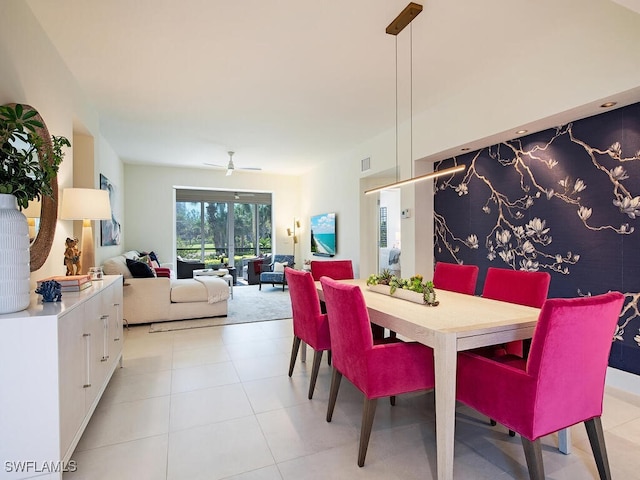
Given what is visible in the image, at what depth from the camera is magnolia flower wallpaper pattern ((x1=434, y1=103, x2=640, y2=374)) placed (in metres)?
2.72

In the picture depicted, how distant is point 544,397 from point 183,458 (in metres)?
1.86

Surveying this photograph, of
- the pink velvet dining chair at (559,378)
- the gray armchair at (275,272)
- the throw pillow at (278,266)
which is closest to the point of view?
the pink velvet dining chair at (559,378)

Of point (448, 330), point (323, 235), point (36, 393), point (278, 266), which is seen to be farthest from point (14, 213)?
point (278, 266)

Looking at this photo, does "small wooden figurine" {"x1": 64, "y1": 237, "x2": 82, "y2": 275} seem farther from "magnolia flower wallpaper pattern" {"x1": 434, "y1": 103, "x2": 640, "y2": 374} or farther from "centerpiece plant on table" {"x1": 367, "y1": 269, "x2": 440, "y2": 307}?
"magnolia flower wallpaper pattern" {"x1": 434, "y1": 103, "x2": 640, "y2": 374}

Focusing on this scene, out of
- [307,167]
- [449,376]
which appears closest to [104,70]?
[449,376]

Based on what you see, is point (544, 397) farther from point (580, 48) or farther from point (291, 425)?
point (580, 48)

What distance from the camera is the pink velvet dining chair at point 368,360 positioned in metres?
1.87

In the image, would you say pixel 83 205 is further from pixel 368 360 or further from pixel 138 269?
pixel 368 360

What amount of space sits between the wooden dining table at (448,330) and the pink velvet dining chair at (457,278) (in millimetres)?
695

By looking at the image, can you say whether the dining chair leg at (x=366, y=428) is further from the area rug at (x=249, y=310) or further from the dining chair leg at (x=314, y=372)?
the area rug at (x=249, y=310)

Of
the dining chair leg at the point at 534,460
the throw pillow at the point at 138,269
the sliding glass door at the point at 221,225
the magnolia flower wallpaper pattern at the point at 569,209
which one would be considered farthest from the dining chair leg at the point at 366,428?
the sliding glass door at the point at 221,225

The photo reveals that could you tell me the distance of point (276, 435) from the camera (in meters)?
2.14

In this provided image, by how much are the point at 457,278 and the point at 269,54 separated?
2.62 metres

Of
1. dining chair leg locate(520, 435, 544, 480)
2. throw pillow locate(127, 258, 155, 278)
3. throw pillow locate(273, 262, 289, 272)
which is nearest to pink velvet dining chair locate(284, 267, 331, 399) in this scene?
dining chair leg locate(520, 435, 544, 480)
